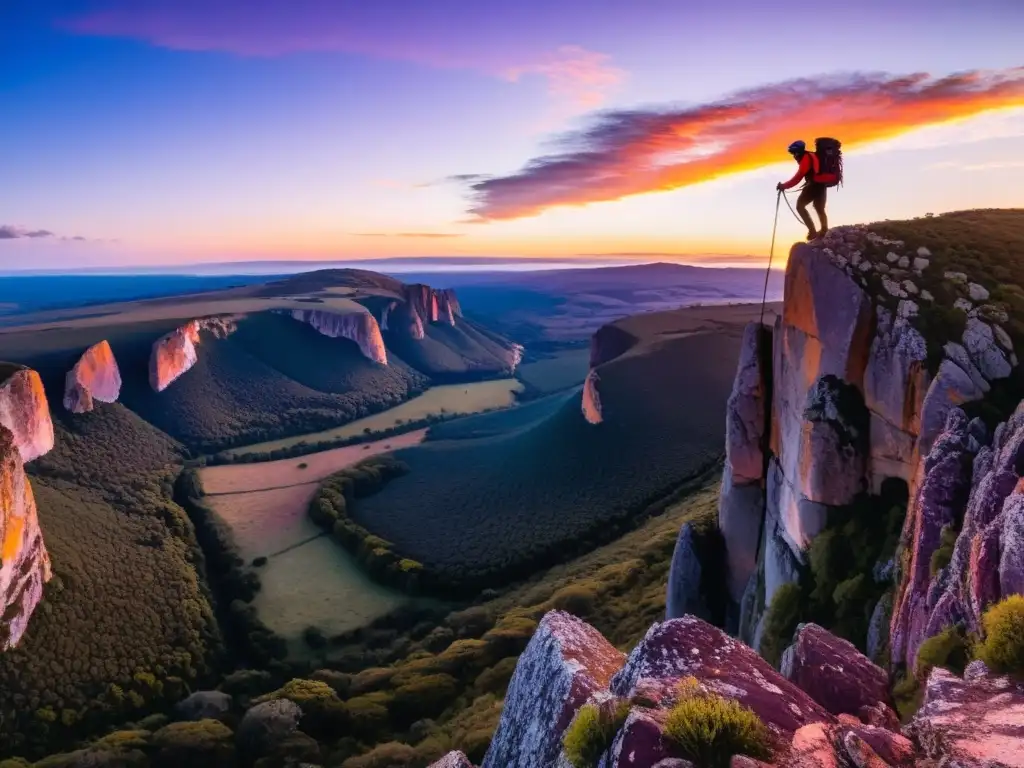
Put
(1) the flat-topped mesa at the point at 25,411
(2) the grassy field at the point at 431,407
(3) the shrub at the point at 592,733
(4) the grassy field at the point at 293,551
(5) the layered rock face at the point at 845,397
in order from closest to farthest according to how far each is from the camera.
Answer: (3) the shrub at the point at 592,733 < (5) the layered rock face at the point at 845,397 < (4) the grassy field at the point at 293,551 < (1) the flat-topped mesa at the point at 25,411 < (2) the grassy field at the point at 431,407

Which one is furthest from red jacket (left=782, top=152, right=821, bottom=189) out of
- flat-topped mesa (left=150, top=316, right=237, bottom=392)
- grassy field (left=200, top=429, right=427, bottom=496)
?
flat-topped mesa (left=150, top=316, right=237, bottom=392)

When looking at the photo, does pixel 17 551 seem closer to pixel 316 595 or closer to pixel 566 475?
pixel 316 595

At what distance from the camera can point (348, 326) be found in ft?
571

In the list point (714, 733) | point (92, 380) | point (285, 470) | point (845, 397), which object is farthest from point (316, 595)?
point (92, 380)

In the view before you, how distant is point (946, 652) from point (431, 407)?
14502 cm

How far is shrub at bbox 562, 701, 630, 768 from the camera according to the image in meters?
7.33

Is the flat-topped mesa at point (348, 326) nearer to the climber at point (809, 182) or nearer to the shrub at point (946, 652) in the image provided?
the climber at point (809, 182)

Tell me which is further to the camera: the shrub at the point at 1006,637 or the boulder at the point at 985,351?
the boulder at the point at 985,351

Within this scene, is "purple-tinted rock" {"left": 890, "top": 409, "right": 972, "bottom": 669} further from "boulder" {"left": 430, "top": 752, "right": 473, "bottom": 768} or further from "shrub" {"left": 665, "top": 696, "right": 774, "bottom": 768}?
"boulder" {"left": 430, "top": 752, "right": 473, "bottom": 768}

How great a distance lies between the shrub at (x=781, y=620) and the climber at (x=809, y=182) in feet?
38.3

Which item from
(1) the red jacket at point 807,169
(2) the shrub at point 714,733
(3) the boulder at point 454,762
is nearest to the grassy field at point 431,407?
(3) the boulder at point 454,762

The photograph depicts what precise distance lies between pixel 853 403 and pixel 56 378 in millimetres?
112424

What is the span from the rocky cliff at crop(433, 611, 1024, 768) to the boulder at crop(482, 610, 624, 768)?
0.08 feet

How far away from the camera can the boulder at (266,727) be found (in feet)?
123
